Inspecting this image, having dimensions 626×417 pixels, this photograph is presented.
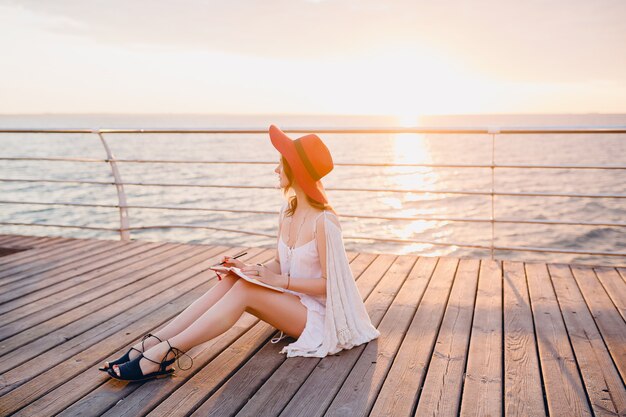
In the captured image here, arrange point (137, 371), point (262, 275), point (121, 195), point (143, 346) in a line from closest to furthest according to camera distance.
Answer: point (137, 371) < point (143, 346) < point (262, 275) < point (121, 195)

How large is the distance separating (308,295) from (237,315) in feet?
1.23

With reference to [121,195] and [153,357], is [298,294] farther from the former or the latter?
[121,195]

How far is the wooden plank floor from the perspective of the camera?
208cm

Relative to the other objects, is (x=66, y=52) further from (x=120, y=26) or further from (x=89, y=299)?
(x=89, y=299)

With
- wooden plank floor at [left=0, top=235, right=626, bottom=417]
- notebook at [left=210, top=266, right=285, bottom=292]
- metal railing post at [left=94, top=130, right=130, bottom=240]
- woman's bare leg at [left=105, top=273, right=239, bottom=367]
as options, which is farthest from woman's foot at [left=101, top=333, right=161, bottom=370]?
metal railing post at [left=94, top=130, right=130, bottom=240]

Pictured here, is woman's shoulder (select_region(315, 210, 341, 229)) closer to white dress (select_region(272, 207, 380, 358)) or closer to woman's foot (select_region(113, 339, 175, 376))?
white dress (select_region(272, 207, 380, 358))

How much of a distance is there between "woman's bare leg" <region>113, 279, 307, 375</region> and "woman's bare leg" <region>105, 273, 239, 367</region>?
55mm

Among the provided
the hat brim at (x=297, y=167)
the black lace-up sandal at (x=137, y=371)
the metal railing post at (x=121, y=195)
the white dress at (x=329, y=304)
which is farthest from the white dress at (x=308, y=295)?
the metal railing post at (x=121, y=195)

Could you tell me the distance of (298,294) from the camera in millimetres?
2562

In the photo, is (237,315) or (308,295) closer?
(237,315)

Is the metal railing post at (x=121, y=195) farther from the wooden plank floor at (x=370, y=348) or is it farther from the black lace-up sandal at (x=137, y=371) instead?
the black lace-up sandal at (x=137, y=371)

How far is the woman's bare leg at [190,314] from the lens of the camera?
234 centimetres

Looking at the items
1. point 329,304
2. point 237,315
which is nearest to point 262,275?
point 237,315

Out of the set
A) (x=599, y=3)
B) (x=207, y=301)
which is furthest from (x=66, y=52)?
(x=207, y=301)
